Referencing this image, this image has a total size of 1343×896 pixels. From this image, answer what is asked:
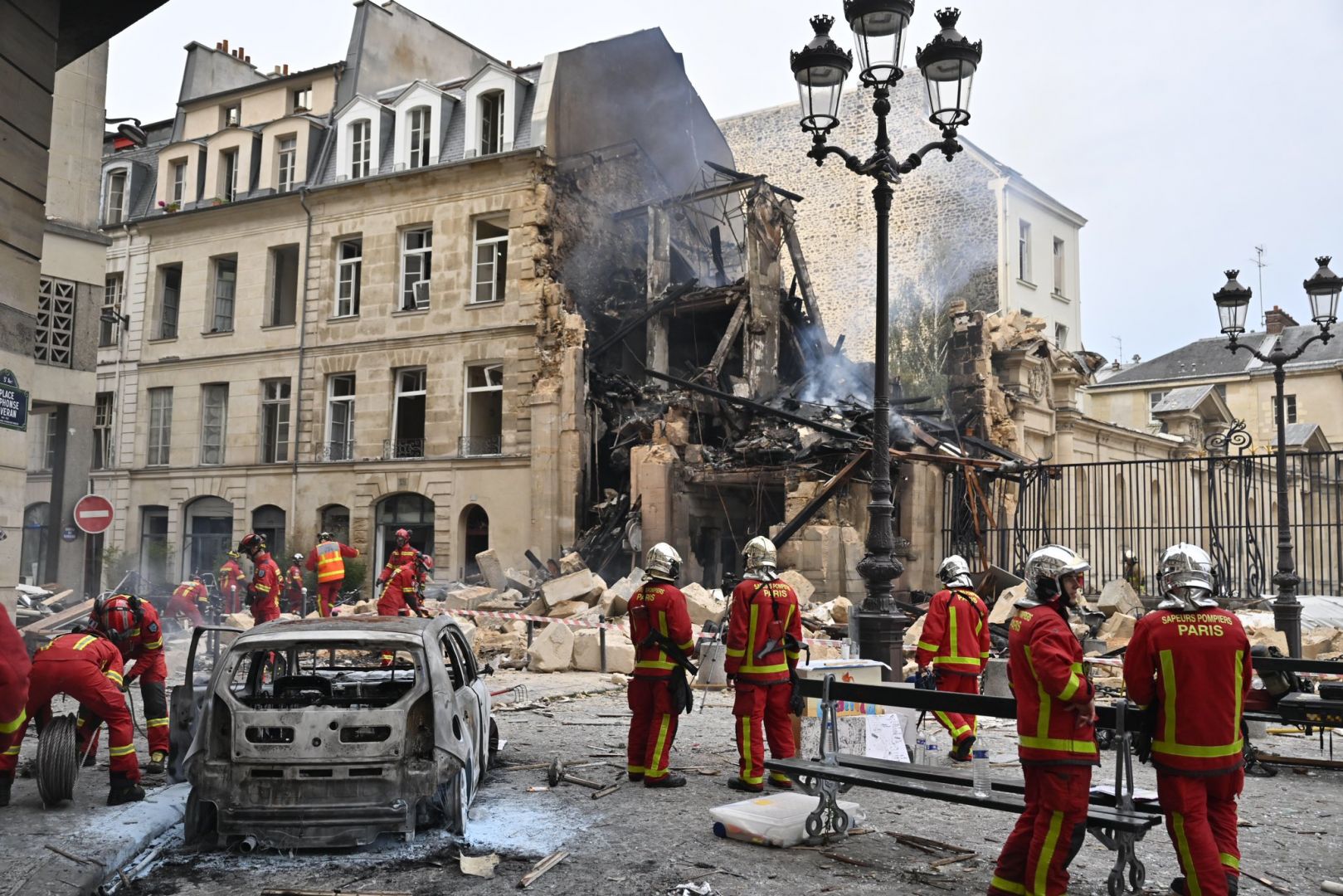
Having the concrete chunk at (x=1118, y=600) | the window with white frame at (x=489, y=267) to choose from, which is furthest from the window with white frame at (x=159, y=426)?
the concrete chunk at (x=1118, y=600)

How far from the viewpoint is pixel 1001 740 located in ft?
31.4

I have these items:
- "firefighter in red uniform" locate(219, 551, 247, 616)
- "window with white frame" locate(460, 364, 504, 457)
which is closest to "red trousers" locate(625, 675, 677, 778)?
"firefighter in red uniform" locate(219, 551, 247, 616)

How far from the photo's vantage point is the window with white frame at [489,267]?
2486cm

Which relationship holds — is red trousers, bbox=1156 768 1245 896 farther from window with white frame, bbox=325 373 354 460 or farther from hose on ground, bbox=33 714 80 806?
window with white frame, bbox=325 373 354 460

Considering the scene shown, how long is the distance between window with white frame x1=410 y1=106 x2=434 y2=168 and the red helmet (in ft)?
64.4

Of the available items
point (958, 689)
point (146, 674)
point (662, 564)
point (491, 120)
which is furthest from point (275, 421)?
point (958, 689)

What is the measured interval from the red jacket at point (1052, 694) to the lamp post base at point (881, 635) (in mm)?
4436

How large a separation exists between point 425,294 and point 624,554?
8399 mm

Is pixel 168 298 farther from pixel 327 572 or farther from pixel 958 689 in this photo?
pixel 958 689

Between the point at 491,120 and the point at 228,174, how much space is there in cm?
772

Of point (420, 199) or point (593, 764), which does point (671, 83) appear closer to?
point (420, 199)

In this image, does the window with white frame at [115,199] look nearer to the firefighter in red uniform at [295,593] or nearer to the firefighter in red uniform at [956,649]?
the firefighter in red uniform at [295,593]

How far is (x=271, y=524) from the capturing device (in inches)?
1047

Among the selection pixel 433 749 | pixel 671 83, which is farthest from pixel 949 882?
pixel 671 83
